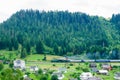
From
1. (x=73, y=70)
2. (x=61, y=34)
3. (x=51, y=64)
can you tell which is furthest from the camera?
(x=61, y=34)

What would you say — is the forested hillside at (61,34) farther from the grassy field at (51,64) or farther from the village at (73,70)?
the village at (73,70)

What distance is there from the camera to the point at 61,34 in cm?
11725

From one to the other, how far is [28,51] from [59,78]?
1396 inches

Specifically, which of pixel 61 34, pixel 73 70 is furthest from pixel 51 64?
pixel 61 34

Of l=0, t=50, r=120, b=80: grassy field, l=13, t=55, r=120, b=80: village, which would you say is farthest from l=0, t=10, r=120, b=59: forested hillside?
l=13, t=55, r=120, b=80: village

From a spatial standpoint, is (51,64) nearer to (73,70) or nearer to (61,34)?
(73,70)

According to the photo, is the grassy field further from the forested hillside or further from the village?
the forested hillside

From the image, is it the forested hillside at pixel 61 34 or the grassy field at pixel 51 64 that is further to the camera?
the forested hillside at pixel 61 34

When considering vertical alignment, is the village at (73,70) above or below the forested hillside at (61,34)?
below

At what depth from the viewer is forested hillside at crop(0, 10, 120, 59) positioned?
94.7m

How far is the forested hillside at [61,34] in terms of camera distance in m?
94.7

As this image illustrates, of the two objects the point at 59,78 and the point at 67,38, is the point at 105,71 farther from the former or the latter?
the point at 67,38

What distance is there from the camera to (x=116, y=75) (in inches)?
2420

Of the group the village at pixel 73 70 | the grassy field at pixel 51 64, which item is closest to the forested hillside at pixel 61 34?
the grassy field at pixel 51 64
